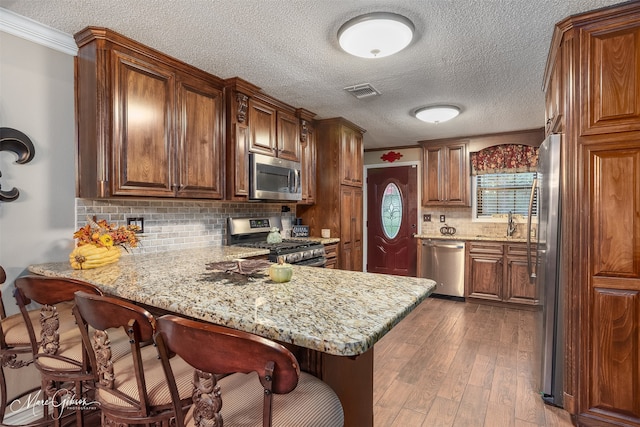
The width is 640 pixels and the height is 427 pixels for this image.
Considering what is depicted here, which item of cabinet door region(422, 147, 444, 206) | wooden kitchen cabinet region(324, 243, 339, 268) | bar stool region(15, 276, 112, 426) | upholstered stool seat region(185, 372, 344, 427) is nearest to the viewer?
upholstered stool seat region(185, 372, 344, 427)

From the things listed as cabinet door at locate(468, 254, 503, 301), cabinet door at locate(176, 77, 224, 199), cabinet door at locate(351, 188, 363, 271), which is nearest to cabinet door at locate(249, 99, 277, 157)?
cabinet door at locate(176, 77, 224, 199)

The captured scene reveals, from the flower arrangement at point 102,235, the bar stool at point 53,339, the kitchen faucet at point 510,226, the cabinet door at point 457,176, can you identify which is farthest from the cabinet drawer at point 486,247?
the bar stool at point 53,339

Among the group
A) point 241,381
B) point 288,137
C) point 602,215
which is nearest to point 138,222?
point 288,137

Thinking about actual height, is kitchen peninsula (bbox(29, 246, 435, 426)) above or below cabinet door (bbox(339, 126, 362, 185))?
below

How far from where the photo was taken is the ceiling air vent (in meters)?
2.93

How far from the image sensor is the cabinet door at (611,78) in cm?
184

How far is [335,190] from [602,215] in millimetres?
2586

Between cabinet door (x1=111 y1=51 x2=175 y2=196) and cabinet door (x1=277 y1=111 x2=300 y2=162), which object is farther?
cabinet door (x1=277 y1=111 x2=300 y2=162)

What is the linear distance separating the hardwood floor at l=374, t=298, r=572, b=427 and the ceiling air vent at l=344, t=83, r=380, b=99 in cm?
229

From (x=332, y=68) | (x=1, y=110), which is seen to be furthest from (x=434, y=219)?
(x=1, y=110)

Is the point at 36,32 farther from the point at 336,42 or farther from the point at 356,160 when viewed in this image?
the point at 356,160

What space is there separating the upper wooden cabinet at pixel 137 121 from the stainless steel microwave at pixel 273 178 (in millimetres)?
459

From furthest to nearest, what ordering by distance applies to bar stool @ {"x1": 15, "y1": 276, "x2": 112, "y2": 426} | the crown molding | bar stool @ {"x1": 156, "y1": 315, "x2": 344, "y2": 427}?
1. the crown molding
2. bar stool @ {"x1": 15, "y1": 276, "x2": 112, "y2": 426}
3. bar stool @ {"x1": 156, "y1": 315, "x2": 344, "y2": 427}

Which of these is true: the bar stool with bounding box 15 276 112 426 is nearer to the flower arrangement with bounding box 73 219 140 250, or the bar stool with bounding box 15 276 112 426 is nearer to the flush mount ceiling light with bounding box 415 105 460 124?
the flower arrangement with bounding box 73 219 140 250
